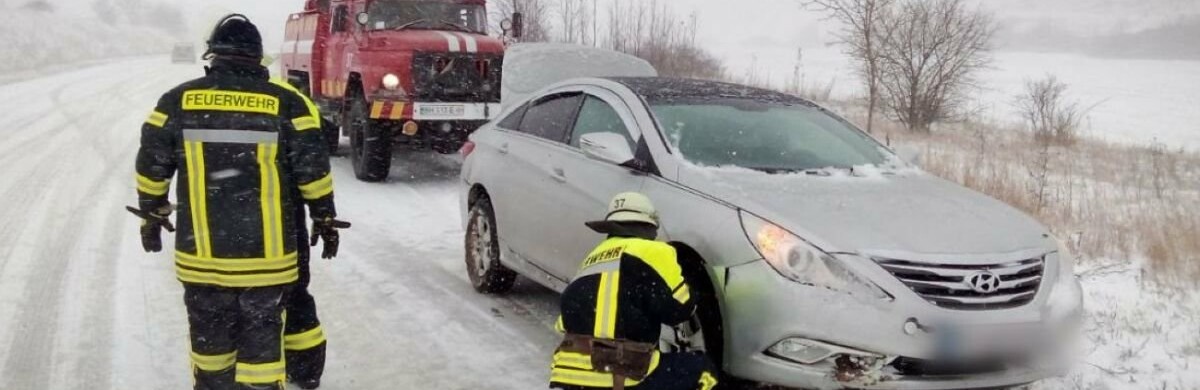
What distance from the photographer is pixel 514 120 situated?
20.0 feet

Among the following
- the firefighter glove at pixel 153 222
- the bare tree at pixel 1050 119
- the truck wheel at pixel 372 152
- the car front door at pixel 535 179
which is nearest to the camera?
the firefighter glove at pixel 153 222

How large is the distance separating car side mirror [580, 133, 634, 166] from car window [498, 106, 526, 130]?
147 cm

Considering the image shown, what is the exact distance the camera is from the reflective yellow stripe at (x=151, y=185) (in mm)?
3445

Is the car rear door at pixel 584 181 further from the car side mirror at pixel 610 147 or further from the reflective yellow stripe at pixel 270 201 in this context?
the reflective yellow stripe at pixel 270 201

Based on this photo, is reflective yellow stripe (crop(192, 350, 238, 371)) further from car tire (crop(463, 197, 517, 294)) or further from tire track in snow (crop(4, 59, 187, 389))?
car tire (crop(463, 197, 517, 294))

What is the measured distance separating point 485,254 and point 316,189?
2.47 meters

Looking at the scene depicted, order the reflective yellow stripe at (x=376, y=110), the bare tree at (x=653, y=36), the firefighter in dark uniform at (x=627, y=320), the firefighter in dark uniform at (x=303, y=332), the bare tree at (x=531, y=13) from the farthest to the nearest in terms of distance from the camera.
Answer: the bare tree at (x=653, y=36), the bare tree at (x=531, y=13), the reflective yellow stripe at (x=376, y=110), the firefighter in dark uniform at (x=303, y=332), the firefighter in dark uniform at (x=627, y=320)

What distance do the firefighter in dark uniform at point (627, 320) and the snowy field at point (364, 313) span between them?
1.44 m

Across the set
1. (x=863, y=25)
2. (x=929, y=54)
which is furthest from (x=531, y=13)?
(x=929, y=54)

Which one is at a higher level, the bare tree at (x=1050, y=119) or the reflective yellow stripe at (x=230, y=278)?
the reflective yellow stripe at (x=230, y=278)

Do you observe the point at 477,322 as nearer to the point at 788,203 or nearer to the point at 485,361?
the point at 485,361

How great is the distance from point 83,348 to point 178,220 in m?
1.88

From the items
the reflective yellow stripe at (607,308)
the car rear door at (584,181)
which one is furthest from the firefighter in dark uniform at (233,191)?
the car rear door at (584,181)

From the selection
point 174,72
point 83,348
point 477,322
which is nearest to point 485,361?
point 477,322
